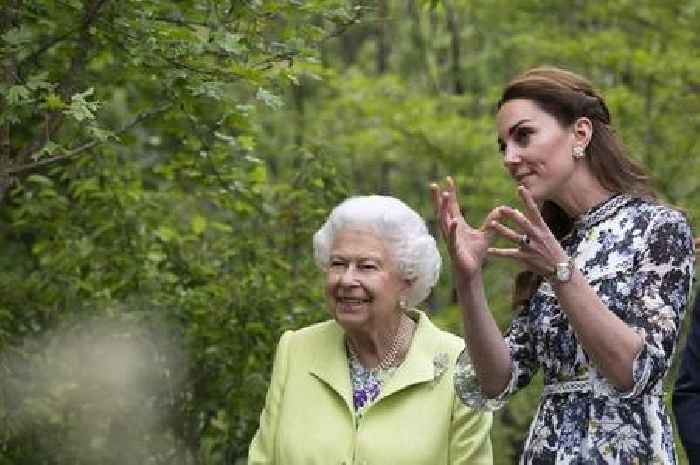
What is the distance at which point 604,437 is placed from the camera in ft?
10.8

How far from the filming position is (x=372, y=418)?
453 cm

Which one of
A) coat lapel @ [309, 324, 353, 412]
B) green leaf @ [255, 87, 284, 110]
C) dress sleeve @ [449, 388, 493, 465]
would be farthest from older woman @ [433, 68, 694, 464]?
green leaf @ [255, 87, 284, 110]

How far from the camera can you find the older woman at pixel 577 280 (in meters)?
3.08

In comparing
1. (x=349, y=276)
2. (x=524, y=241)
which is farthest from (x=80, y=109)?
(x=524, y=241)

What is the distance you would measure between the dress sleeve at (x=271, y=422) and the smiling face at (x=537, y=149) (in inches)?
61.4

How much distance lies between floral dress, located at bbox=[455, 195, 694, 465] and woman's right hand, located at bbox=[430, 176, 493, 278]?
9.9 inches

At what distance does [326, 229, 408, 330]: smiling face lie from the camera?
459 centimetres

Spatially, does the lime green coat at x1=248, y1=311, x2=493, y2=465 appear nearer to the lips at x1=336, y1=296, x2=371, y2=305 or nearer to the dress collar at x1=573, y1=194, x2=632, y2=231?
the lips at x1=336, y1=296, x2=371, y2=305

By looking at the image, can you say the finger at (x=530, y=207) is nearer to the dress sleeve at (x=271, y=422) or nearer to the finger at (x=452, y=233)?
the finger at (x=452, y=233)

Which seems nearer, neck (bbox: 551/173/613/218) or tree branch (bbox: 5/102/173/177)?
neck (bbox: 551/173/613/218)

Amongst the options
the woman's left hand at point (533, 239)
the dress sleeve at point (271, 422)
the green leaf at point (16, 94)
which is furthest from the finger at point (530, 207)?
the green leaf at point (16, 94)

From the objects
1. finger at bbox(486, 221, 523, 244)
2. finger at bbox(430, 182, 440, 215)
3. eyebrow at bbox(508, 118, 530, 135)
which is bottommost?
finger at bbox(486, 221, 523, 244)

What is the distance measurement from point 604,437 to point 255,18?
2.30 m

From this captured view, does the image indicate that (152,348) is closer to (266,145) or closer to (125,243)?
(125,243)
